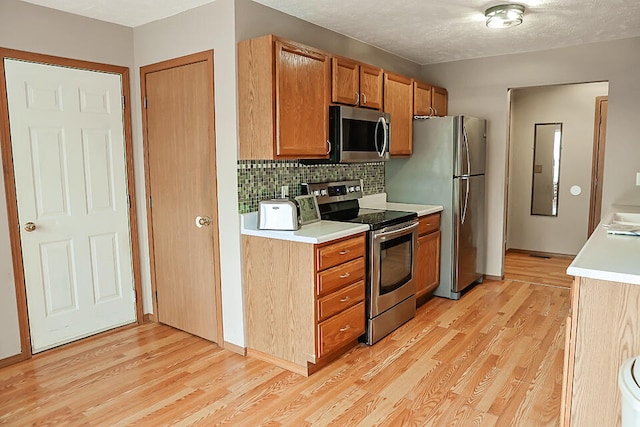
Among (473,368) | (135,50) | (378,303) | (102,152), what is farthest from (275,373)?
(135,50)

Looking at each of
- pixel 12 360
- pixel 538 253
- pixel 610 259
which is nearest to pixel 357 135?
pixel 610 259

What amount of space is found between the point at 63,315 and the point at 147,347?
2.04 feet

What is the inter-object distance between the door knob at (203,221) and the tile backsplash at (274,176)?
0.31 meters

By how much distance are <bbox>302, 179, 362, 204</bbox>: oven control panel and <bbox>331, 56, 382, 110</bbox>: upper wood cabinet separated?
638 millimetres

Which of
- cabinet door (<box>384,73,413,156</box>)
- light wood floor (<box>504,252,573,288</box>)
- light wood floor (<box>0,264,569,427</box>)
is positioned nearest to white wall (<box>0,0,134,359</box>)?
light wood floor (<box>0,264,569,427</box>)

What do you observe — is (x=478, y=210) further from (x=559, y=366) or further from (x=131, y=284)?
(x=131, y=284)

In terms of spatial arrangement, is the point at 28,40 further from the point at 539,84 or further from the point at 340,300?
the point at 539,84

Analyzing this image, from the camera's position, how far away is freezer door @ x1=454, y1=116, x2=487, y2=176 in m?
3.96

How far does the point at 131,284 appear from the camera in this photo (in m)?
3.54

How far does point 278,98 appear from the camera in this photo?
8.79 ft

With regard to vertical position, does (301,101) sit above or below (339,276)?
above

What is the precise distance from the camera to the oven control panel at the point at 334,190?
3343 millimetres

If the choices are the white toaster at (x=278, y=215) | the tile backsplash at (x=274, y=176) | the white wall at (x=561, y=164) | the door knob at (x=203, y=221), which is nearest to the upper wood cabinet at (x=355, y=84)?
the tile backsplash at (x=274, y=176)

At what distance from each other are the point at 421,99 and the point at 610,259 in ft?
8.90
